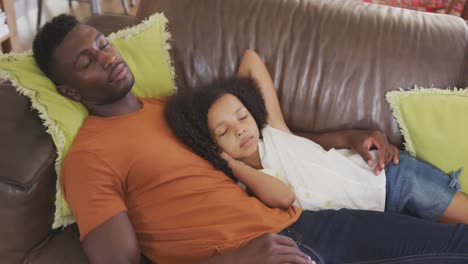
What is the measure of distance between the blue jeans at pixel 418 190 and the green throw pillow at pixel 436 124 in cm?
5

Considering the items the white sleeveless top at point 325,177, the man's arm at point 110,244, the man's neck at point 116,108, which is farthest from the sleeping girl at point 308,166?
the man's arm at point 110,244

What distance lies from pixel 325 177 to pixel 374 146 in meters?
0.20

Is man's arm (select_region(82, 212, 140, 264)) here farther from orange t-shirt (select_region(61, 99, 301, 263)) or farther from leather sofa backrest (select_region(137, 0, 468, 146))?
leather sofa backrest (select_region(137, 0, 468, 146))

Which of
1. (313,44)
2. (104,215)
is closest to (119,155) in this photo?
(104,215)

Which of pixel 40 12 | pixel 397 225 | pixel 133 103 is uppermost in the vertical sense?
pixel 133 103

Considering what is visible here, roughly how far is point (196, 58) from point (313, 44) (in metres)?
0.40

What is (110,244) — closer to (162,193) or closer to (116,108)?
(162,193)

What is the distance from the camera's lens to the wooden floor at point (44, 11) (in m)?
2.93

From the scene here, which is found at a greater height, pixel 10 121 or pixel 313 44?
pixel 313 44

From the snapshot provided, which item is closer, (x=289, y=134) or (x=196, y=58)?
(x=289, y=134)

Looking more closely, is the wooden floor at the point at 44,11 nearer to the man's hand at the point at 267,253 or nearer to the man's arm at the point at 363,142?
the man's arm at the point at 363,142

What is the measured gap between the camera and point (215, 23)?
146 centimetres

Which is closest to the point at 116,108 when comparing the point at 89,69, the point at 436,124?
the point at 89,69

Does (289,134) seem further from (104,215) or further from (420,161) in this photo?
(104,215)
